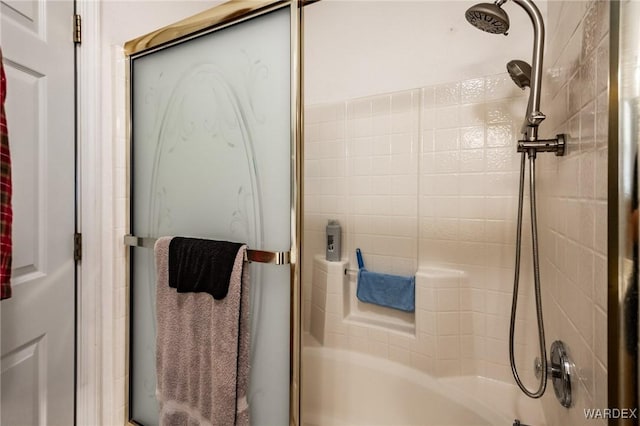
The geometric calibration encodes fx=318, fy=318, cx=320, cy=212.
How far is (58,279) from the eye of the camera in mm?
1047

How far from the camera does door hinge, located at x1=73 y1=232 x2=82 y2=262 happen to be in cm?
111

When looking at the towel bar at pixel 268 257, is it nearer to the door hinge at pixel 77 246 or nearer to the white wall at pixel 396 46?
the door hinge at pixel 77 246

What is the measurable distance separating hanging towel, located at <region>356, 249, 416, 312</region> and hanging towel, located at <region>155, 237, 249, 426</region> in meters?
0.85

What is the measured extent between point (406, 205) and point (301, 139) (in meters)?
0.94

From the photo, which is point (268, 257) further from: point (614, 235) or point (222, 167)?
point (614, 235)

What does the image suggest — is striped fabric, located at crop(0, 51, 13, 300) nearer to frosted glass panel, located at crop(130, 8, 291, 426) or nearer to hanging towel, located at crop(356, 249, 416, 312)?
frosted glass panel, located at crop(130, 8, 291, 426)

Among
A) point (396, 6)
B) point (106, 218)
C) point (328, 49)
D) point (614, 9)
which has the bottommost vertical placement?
point (106, 218)

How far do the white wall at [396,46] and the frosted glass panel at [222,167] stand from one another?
0.93 meters

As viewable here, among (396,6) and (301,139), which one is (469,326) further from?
(396,6)

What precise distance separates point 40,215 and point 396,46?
1636 mm

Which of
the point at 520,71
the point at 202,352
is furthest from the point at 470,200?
the point at 202,352

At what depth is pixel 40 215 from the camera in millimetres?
984

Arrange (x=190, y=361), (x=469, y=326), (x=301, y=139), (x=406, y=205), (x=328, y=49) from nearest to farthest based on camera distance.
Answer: (x=301, y=139), (x=190, y=361), (x=469, y=326), (x=406, y=205), (x=328, y=49)

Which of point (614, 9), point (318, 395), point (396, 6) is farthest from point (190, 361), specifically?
point (396, 6)
